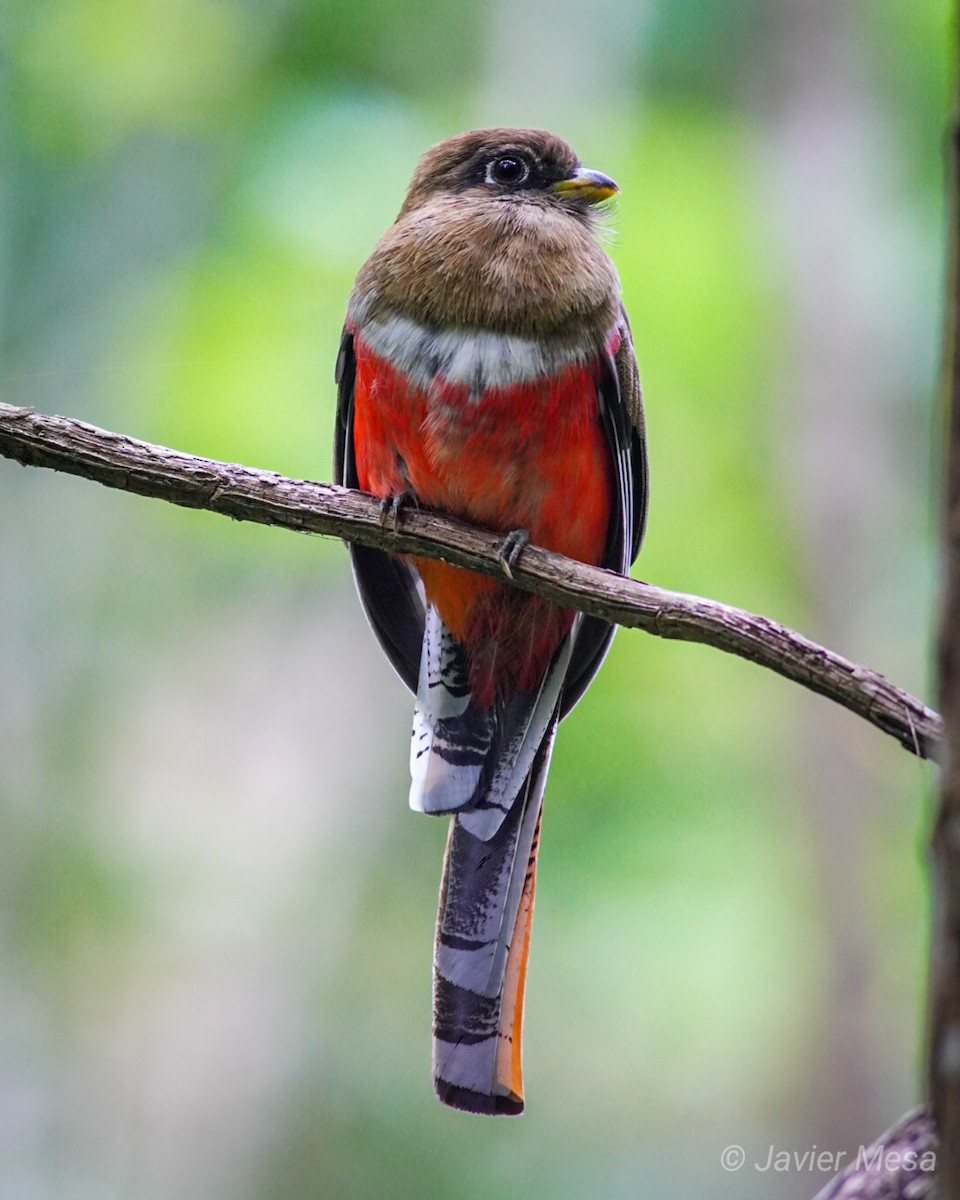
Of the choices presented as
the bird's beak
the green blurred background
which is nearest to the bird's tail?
the bird's beak

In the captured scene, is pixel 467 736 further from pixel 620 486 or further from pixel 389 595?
pixel 620 486

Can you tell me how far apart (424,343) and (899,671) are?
5344mm

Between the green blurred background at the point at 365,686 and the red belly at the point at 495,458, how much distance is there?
2761 mm

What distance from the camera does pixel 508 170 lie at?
12.0ft

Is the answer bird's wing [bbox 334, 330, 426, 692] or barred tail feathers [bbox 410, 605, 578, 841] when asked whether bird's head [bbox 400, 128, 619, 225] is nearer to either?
bird's wing [bbox 334, 330, 426, 692]

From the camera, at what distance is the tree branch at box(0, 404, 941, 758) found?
2400mm

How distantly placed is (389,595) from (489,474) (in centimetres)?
80

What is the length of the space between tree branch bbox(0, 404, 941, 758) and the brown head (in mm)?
538

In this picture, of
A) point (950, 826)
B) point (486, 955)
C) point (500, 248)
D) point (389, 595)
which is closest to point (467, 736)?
point (389, 595)

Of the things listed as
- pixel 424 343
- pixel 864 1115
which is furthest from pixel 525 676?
pixel 864 1115

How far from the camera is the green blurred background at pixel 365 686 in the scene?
617 centimetres

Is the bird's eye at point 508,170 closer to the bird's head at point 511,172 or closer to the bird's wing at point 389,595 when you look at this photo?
the bird's head at point 511,172

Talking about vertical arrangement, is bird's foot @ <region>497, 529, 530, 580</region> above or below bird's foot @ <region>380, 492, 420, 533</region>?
below

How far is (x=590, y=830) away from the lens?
22.7ft
